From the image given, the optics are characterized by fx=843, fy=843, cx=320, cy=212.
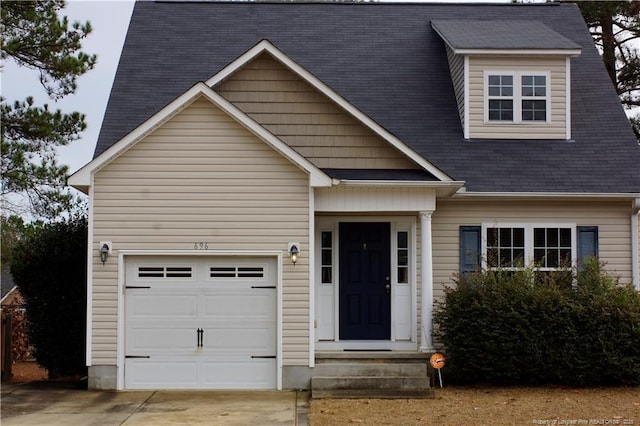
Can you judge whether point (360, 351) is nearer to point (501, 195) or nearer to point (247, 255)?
point (247, 255)

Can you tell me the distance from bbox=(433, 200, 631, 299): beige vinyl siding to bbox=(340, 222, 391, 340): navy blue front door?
36.7 inches

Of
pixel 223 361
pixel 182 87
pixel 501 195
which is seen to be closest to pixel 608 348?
pixel 501 195

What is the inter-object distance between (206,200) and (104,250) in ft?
5.78

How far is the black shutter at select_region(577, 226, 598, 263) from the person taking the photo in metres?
15.1

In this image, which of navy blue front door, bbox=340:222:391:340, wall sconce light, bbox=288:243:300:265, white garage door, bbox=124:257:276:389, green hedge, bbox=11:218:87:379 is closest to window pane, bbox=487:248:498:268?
navy blue front door, bbox=340:222:391:340

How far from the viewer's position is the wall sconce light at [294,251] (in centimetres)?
1320

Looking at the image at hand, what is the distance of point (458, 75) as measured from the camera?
16.9 meters

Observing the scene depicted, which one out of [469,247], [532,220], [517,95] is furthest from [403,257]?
[517,95]

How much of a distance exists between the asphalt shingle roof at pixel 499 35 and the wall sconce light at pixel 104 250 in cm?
760

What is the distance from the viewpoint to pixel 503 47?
636 inches

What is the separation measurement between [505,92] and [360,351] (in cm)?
589

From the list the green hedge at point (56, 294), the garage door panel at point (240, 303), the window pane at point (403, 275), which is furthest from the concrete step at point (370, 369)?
the green hedge at point (56, 294)

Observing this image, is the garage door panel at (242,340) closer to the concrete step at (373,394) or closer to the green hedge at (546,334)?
the concrete step at (373,394)

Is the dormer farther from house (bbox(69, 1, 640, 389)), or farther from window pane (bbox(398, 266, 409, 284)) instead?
window pane (bbox(398, 266, 409, 284))
